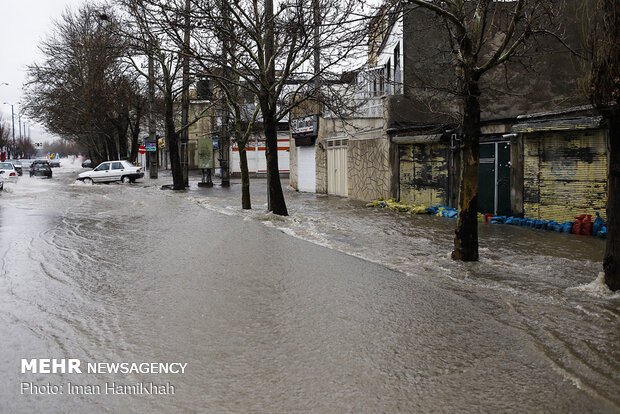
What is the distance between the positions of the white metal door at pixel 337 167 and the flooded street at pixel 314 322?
40.9 ft

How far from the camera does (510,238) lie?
12797 mm

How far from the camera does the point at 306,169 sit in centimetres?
2947

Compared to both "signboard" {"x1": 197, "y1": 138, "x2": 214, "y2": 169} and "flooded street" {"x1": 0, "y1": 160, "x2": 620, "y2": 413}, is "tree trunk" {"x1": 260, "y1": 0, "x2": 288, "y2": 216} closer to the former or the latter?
"flooded street" {"x1": 0, "y1": 160, "x2": 620, "y2": 413}

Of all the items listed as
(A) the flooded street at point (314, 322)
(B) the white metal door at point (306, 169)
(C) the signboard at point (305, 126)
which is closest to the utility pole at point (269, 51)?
(A) the flooded street at point (314, 322)

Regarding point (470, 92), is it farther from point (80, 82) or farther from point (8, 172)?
point (8, 172)

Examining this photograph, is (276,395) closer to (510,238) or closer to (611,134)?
(611,134)

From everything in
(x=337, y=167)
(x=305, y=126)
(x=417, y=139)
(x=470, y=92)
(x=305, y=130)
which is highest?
(x=305, y=126)

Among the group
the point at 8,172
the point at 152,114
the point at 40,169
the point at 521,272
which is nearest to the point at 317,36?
the point at 521,272

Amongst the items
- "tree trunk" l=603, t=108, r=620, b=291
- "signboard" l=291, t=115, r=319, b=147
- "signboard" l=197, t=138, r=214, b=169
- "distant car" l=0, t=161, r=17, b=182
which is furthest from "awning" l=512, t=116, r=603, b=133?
"signboard" l=197, t=138, r=214, b=169

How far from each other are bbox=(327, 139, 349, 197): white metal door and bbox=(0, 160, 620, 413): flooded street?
40.9ft

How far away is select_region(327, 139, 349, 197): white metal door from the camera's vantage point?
24870 millimetres

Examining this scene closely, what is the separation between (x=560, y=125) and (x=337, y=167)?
500 inches

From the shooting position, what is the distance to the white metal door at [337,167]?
24870 millimetres

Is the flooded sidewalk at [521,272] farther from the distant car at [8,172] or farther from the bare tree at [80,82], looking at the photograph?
the distant car at [8,172]
